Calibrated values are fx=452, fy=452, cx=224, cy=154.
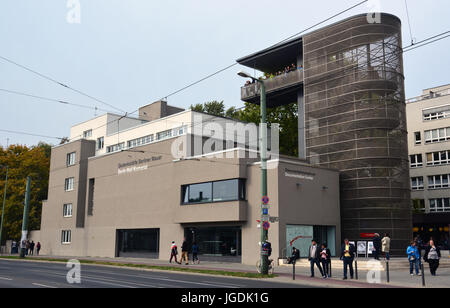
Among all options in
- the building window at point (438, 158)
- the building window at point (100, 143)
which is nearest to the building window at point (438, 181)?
the building window at point (438, 158)

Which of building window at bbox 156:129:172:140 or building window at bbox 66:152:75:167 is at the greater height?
building window at bbox 156:129:172:140

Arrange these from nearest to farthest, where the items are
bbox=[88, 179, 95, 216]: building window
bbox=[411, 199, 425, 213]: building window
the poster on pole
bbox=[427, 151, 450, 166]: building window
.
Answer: the poster on pole, bbox=[88, 179, 95, 216]: building window, bbox=[427, 151, 450, 166]: building window, bbox=[411, 199, 425, 213]: building window

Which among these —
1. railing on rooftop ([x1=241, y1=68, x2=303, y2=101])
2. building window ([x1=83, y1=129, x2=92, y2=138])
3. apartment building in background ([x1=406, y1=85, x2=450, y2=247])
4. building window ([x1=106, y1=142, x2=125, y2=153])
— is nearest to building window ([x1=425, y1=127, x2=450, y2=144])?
apartment building in background ([x1=406, y1=85, x2=450, y2=247])

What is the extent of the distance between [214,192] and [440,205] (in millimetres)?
32911

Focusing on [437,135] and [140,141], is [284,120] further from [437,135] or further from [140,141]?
[437,135]

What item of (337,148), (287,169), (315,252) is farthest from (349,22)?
(315,252)

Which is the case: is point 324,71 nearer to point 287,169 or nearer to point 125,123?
point 287,169

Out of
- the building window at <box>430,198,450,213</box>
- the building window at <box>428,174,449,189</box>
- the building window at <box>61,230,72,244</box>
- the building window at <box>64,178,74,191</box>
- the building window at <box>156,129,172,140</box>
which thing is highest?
the building window at <box>156,129,172,140</box>

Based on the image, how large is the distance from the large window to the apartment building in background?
2987 centimetres

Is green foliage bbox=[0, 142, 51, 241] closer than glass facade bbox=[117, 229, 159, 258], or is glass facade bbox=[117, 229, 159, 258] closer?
glass facade bbox=[117, 229, 159, 258]

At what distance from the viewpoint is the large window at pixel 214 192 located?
3172 centimetres

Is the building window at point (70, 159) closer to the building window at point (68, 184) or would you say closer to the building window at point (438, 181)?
the building window at point (68, 184)

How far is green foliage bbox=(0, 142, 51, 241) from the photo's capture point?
188 feet

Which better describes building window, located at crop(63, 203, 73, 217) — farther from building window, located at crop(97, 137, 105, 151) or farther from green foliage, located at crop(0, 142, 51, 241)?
green foliage, located at crop(0, 142, 51, 241)
